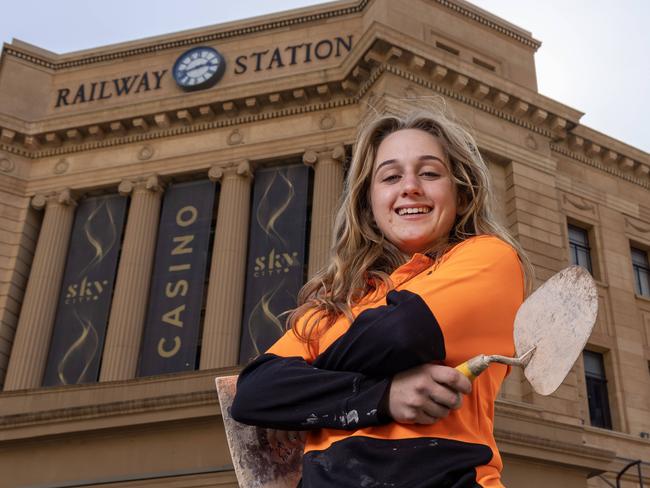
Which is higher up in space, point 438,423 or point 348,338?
point 348,338

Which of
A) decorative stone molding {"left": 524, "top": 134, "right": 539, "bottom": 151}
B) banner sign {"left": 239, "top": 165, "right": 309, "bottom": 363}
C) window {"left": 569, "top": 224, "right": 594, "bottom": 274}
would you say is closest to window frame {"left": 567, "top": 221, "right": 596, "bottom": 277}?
window {"left": 569, "top": 224, "right": 594, "bottom": 274}

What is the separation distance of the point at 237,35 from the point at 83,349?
37.5 ft

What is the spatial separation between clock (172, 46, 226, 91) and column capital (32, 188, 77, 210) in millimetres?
5028

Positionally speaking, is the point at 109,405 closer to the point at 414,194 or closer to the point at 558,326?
the point at 414,194

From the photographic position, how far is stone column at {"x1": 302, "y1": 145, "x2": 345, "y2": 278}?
2114cm

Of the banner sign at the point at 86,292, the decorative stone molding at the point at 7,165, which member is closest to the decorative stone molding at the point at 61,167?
the banner sign at the point at 86,292

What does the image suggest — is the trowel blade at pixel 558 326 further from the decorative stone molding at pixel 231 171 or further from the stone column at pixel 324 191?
the decorative stone molding at pixel 231 171

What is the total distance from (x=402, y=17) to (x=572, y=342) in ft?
75.3

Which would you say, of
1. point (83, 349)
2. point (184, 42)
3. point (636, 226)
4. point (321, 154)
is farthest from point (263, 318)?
point (636, 226)

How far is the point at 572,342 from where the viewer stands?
5.95 feet

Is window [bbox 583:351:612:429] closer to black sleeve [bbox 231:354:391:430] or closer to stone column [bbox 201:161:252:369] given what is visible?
stone column [bbox 201:161:252:369]

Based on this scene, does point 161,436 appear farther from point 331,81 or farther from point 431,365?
point 431,365

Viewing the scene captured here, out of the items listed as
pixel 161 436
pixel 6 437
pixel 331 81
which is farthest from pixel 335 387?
pixel 331 81

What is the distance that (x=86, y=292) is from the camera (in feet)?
76.0
